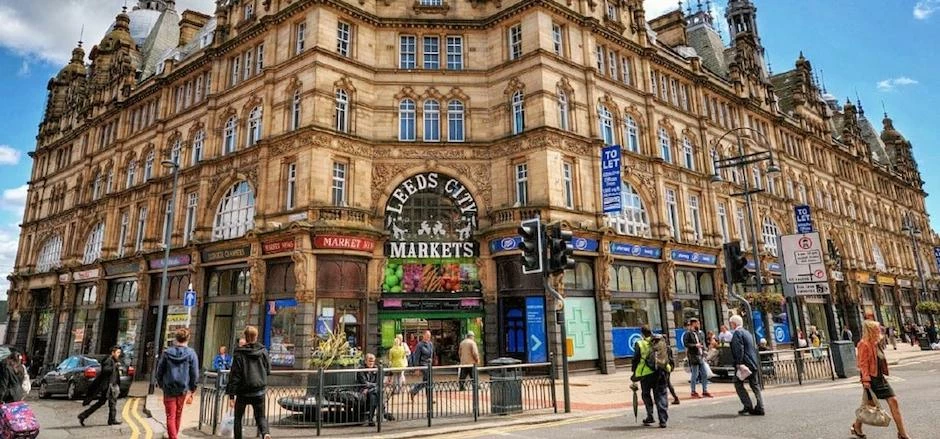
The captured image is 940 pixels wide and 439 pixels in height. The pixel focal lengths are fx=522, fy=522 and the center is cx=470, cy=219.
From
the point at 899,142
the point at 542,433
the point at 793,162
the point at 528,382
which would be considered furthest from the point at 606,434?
the point at 899,142

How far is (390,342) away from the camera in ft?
70.2

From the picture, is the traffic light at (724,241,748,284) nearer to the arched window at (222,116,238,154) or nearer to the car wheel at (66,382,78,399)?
the car wheel at (66,382,78,399)

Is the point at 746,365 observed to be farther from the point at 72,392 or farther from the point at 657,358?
the point at 72,392

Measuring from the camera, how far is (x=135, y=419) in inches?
504

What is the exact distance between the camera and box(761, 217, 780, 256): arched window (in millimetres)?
34500

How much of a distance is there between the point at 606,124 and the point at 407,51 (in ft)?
33.7

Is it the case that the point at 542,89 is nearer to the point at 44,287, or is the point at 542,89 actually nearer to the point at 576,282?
the point at 576,282

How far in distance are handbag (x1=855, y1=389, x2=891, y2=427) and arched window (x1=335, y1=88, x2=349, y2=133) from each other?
64.9 ft

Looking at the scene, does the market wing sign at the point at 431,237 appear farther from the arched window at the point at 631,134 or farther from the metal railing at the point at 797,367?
the metal railing at the point at 797,367

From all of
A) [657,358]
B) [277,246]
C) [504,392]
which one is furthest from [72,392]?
[657,358]

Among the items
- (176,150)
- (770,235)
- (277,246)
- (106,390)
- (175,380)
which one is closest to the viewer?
(175,380)

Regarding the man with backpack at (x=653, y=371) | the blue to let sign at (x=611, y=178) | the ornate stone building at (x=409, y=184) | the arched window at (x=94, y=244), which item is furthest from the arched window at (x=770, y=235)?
the arched window at (x=94, y=244)

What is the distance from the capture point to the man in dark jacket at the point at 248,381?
7699 millimetres

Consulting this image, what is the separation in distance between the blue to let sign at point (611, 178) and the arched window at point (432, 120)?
24.6 feet
